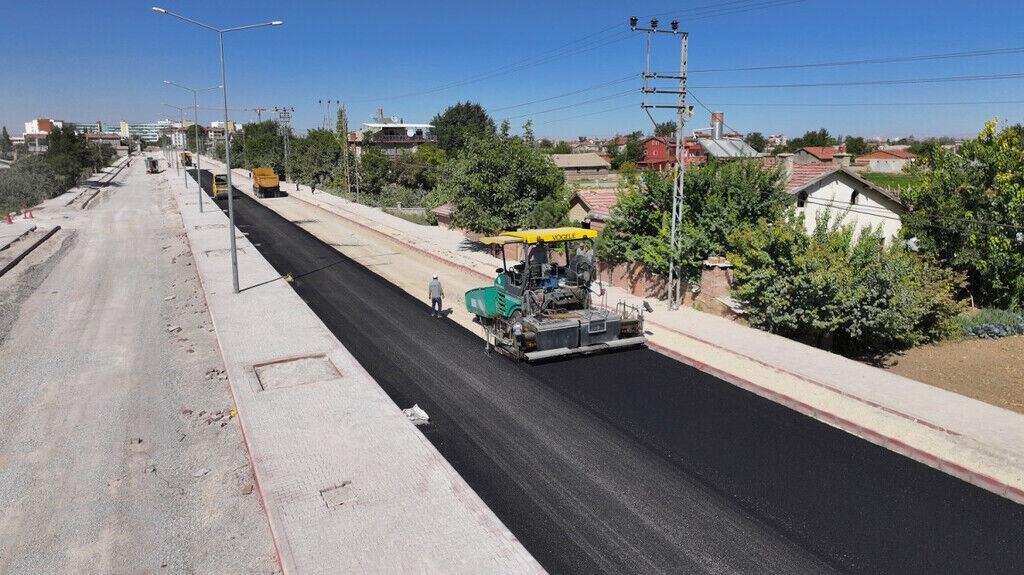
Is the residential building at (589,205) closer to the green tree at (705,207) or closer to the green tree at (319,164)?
the green tree at (705,207)

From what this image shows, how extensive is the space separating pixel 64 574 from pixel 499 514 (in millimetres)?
4862

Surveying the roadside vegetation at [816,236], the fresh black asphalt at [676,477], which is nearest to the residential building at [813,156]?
the roadside vegetation at [816,236]

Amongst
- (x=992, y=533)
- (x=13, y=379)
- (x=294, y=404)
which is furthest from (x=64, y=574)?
(x=992, y=533)

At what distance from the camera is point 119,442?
32.0 feet

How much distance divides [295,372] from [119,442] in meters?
3.32

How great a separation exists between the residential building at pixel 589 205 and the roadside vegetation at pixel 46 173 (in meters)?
37.7

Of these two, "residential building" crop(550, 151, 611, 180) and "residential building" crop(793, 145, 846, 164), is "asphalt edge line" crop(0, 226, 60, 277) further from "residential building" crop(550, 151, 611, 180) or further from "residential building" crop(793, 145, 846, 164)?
"residential building" crop(550, 151, 611, 180)

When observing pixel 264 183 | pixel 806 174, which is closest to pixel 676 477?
pixel 806 174

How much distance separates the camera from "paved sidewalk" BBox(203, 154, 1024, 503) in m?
8.75

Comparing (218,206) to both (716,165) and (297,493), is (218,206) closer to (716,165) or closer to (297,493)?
(716,165)

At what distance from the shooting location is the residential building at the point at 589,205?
85.0ft

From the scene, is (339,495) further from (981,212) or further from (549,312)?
(981,212)

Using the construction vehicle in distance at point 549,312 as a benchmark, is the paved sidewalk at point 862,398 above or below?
below

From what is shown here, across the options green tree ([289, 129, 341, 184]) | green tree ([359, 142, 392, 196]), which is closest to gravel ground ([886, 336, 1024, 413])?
green tree ([359, 142, 392, 196])
